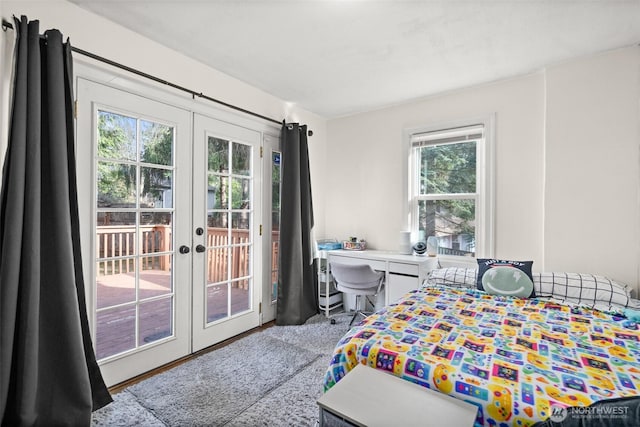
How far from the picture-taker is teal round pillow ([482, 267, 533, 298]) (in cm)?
229

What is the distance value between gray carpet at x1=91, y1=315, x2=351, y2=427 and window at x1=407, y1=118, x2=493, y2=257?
5.46 ft

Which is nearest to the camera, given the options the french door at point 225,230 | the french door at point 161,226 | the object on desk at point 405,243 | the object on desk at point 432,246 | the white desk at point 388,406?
the white desk at point 388,406

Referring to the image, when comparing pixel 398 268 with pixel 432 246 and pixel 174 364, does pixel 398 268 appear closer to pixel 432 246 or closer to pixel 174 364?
pixel 432 246

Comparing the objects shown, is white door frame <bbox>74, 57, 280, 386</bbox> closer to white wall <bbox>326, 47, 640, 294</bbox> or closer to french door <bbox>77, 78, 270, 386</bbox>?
french door <bbox>77, 78, 270, 386</bbox>

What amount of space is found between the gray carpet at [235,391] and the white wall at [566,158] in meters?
2.12

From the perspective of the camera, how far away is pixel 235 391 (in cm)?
205

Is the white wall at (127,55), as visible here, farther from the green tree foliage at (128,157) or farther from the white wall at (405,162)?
the white wall at (405,162)

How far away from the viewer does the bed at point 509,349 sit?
3.55 feet

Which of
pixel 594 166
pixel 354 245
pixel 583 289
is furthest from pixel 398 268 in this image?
pixel 594 166

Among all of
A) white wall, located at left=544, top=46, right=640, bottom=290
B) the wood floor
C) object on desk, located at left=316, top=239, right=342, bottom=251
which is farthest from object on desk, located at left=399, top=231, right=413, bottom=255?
the wood floor

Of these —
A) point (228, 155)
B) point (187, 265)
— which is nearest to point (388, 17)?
point (228, 155)

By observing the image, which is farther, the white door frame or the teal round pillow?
the teal round pillow

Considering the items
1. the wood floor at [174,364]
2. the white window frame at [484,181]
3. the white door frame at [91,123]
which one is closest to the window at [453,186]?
the white window frame at [484,181]

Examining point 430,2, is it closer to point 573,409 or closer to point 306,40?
point 306,40
